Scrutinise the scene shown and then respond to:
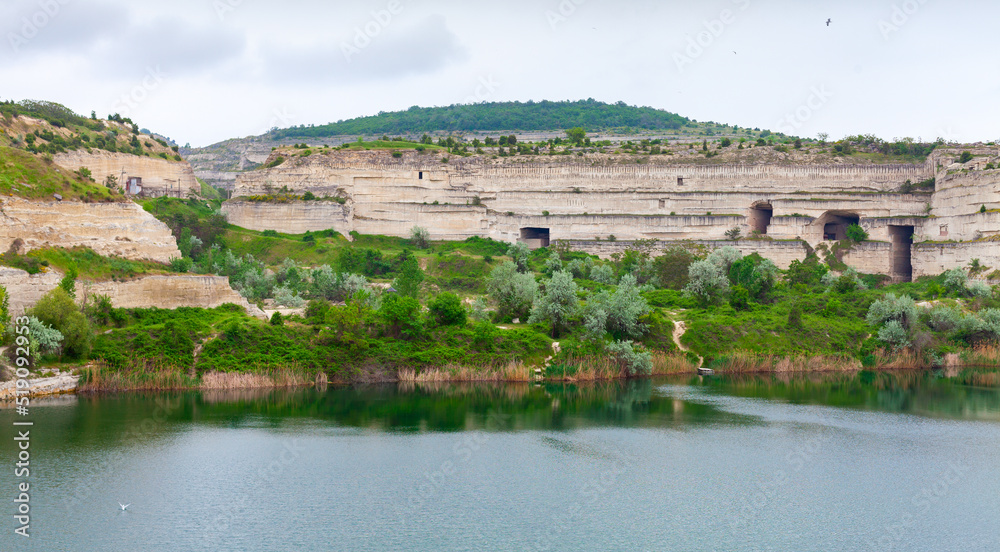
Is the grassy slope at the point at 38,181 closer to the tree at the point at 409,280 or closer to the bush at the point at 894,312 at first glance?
the tree at the point at 409,280

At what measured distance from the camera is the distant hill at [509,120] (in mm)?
102500

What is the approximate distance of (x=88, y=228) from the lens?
120 ft

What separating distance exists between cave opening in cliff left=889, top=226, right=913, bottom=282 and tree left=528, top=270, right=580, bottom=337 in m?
24.8

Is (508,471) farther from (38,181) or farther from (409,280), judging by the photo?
(38,181)

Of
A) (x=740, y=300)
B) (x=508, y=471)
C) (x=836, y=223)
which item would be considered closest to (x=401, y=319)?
(x=508, y=471)

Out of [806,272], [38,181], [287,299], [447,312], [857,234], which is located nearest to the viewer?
[38,181]

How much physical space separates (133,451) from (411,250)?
30.7 metres

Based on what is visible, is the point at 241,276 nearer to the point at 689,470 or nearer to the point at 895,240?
the point at 689,470

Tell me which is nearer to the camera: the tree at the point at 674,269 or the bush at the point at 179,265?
the bush at the point at 179,265

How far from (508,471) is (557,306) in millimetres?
15616

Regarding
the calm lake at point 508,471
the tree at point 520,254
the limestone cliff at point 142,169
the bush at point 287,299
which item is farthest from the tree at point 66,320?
the tree at point 520,254

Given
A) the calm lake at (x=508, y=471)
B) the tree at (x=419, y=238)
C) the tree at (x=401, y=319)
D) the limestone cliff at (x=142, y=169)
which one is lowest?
the calm lake at (x=508, y=471)

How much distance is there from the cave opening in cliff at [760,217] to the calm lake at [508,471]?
81.8 feet

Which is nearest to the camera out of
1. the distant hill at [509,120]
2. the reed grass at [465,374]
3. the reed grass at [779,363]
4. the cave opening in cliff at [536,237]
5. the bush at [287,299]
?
the reed grass at [465,374]
